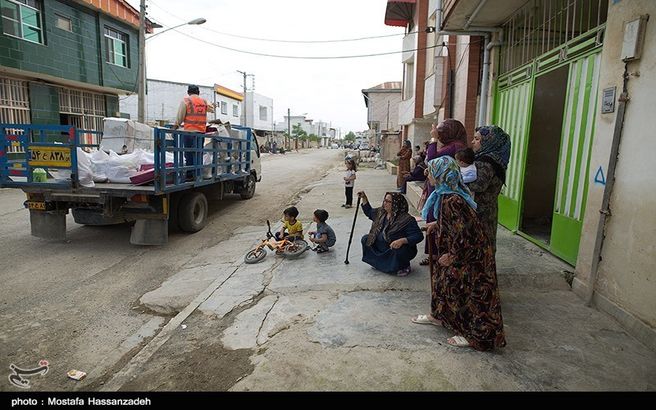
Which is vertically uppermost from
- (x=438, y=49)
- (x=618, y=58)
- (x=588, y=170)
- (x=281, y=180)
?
(x=438, y=49)

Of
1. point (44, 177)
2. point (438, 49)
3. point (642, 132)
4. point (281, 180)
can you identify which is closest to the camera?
point (642, 132)

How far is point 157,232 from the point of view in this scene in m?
5.73

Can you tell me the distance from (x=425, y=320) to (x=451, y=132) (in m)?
1.82

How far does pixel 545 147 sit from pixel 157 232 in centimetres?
580

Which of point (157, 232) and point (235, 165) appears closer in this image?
point (157, 232)

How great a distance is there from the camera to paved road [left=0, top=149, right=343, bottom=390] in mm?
3166

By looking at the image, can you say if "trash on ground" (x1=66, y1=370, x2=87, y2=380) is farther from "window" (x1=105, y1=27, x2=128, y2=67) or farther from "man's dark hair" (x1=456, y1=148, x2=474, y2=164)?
"window" (x1=105, y1=27, x2=128, y2=67)

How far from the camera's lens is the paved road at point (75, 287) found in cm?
317

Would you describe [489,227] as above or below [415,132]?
below

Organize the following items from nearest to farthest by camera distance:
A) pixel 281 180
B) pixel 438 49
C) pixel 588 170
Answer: pixel 588 170
pixel 438 49
pixel 281 180

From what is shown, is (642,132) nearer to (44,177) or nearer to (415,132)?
(44,177)

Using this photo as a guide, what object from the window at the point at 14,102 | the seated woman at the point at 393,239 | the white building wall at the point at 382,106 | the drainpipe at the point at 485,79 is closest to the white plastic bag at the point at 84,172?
the seated woman at the point at 393,239

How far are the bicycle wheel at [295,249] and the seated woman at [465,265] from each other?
8.31ft

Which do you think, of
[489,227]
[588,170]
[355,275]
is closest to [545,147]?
[588,170]
